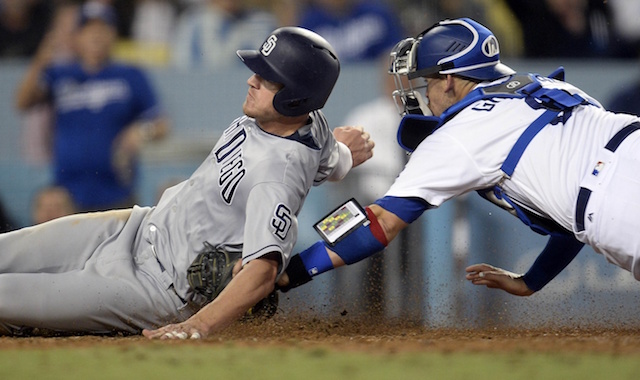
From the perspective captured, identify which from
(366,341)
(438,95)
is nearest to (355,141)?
(438,95)

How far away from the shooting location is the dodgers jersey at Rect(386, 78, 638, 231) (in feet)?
13.3

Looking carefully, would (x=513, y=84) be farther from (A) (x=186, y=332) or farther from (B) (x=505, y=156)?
(A) (x=186, y=332)

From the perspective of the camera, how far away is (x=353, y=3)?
7867mm

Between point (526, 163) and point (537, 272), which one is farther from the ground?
point (526, 163)

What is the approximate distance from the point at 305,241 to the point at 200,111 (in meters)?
1.65

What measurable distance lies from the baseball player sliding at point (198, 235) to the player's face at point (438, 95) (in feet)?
1.83

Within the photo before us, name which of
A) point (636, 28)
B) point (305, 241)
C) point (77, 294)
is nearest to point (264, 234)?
point (77, 294)

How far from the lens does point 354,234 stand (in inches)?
161

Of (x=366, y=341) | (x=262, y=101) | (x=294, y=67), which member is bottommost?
(x=366, y=341)

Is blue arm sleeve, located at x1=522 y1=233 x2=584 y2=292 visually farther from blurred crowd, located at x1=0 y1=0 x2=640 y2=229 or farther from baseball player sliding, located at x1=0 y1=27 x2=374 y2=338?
blurred crowd, located at x1=0 y1=0 x2=640 y2=229

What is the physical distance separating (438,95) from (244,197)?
120 centimetres

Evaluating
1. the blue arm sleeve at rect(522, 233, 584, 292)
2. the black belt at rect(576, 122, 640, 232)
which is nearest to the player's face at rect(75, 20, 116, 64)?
the blue arm sleeve at rect(522, 233, 584, 292)

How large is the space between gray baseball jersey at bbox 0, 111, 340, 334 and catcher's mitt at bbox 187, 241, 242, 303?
69 millimetres

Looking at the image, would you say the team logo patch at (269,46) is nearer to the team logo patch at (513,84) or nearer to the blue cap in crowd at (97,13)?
the team logo patch at (513,84)
